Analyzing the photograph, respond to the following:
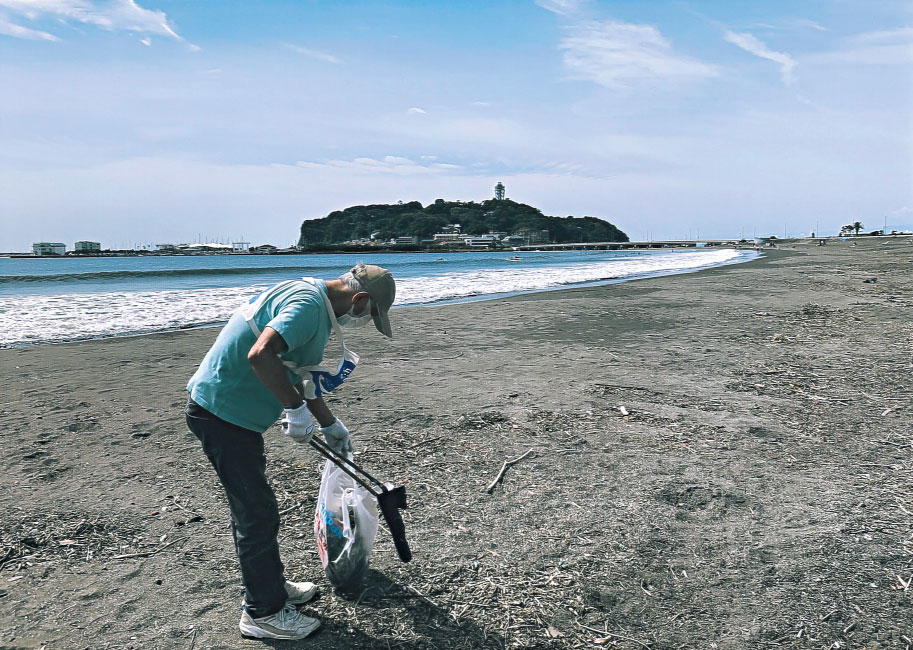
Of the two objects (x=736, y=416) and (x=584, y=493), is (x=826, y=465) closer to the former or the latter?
(x=736, y=416)

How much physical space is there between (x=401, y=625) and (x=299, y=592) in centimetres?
54

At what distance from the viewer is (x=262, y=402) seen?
8.89 feet

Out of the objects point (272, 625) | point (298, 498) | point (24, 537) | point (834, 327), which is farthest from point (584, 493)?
point (834, 327)

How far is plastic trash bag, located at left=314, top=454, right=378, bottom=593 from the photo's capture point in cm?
306

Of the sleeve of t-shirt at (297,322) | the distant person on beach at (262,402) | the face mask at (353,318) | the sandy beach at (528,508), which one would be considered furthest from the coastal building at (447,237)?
the sleeve of t-shirt at (297,322)

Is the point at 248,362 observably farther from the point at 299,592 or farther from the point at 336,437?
the point at 299,592

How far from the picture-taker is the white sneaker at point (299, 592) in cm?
300

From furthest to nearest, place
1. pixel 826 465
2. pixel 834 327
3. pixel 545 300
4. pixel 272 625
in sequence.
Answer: pixel 545 300, pixel 834 327, pixel 826 465, pixel 272 625

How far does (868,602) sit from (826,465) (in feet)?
5.87

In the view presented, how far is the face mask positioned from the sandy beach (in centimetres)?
138

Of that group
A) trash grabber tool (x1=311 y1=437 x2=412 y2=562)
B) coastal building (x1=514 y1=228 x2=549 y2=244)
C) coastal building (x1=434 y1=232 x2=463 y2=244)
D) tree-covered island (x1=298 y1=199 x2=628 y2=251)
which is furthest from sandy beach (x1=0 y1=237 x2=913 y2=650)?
coastal building (x1=514 y1=228 x2=549 y2=244)

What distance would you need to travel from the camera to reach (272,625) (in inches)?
108

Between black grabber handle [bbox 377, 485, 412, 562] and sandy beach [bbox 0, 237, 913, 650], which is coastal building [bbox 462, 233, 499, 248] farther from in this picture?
black grabber handle [bbox 377, 485, 412, 562]

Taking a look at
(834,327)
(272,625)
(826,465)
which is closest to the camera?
(272,625)
